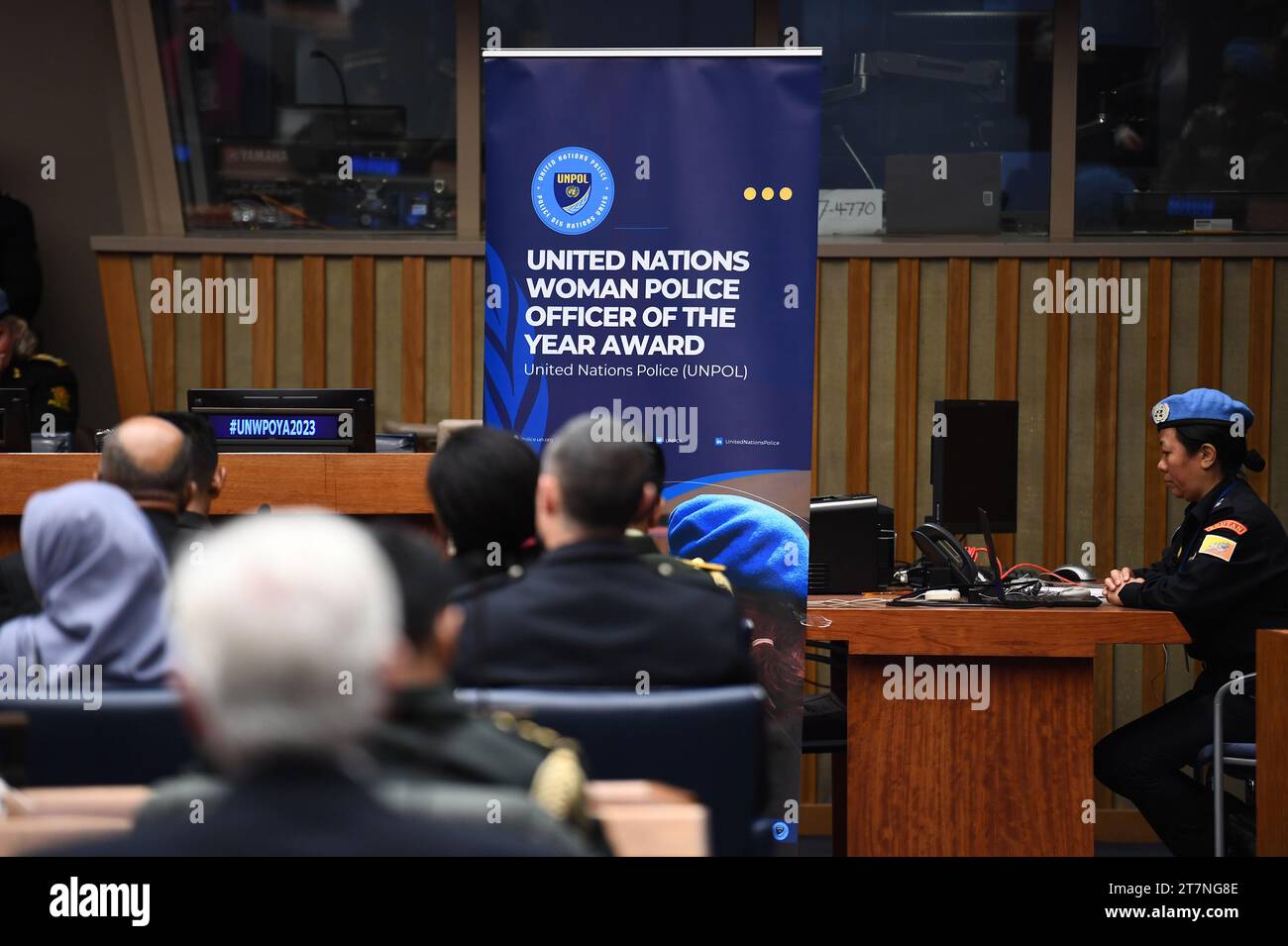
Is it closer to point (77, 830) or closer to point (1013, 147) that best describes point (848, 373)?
point (1013, 147)

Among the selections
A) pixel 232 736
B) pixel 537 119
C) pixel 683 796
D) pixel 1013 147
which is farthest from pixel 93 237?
pixel 232 736

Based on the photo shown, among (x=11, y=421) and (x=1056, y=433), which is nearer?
(x=11, y=421)

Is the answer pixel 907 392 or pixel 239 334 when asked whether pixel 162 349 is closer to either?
pixel 239 334

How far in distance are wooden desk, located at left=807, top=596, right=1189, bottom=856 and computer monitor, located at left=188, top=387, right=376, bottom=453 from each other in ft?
4.85

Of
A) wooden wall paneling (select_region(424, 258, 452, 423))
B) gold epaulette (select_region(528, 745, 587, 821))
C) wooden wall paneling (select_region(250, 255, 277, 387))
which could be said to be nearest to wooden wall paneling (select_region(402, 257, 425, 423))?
wooden wall paneling (select_region(424, 258, 452, 423))

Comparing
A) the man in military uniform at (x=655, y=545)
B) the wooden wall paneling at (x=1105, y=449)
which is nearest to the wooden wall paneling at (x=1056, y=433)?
the wooden wall paneling at (x=1105, y=449)

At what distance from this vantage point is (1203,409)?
13.1 feet

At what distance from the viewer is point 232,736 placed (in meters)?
1.05

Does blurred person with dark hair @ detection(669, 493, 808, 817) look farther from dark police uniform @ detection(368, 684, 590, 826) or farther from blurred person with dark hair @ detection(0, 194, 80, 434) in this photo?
blurred person with dark hair @ detection(0, 194, 80, 434)

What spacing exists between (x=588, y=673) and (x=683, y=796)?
399mm

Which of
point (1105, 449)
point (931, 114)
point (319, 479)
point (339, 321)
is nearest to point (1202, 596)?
point (1105, 449)

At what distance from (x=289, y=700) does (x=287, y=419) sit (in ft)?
10.4

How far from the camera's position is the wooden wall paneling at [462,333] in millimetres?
5719

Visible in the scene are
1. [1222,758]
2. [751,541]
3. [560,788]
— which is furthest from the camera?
[1222,758]
